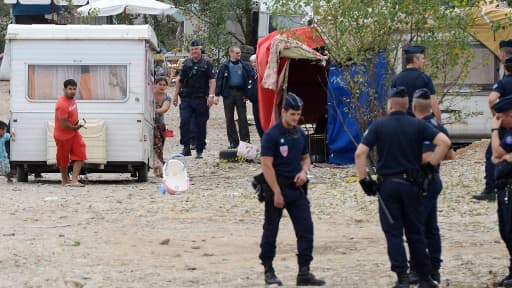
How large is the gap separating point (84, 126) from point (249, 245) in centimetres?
645

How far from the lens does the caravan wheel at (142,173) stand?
1870 centimetres

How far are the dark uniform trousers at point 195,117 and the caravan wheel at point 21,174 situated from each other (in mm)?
4003

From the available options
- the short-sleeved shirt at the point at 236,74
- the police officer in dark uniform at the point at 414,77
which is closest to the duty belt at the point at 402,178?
the police officer in dark uniform at the point at 414,77

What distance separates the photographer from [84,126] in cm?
1811

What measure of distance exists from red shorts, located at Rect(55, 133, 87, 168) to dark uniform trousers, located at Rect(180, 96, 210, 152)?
456 centimetres

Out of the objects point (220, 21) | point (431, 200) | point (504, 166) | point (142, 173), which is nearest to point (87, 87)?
point (142, 173)

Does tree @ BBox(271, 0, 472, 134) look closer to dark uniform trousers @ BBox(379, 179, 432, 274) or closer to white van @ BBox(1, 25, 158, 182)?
white van @ BBox(1, 25, 158, 182)

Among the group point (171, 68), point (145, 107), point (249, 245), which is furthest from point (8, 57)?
point (171, 68)

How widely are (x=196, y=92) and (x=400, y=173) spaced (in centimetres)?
1312

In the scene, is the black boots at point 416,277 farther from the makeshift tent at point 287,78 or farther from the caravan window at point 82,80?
the caravan window at point 82,80

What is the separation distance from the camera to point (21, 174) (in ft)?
62.2

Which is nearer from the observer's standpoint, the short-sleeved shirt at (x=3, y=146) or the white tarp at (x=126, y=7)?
the short-sleeved shirt at (x=3, y=146)

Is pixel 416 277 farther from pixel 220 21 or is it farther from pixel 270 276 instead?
pixel 220 21

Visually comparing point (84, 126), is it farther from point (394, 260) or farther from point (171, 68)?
point (171, 68)
